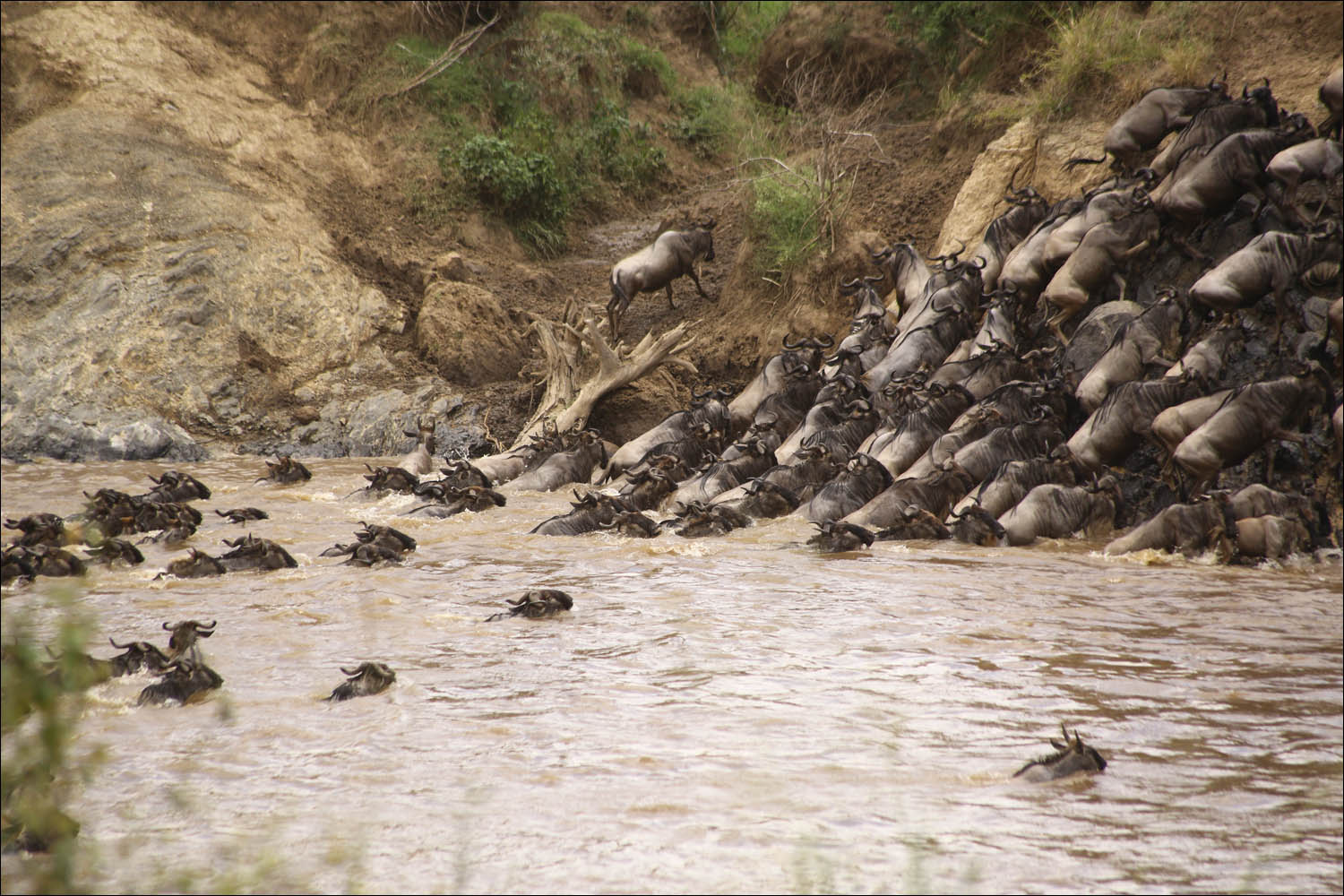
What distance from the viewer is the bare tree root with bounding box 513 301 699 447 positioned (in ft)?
44.5

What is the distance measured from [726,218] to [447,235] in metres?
4.17

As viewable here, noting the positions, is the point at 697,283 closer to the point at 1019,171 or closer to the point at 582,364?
the point at 582,364

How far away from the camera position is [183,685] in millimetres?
5148

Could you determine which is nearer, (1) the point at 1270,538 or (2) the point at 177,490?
(1) the point at 1270,538

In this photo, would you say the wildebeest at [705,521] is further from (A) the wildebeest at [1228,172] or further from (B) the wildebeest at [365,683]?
(A) the wildebeest at [1228,172]

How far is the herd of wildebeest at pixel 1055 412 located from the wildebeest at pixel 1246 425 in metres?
0.01

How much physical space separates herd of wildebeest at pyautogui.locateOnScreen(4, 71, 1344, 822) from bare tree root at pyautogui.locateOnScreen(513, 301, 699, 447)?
1.26 metres

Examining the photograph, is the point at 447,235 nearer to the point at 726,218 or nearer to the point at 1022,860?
the point at 726,218

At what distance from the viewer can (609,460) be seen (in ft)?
39.8

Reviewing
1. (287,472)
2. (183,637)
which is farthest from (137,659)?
(287,472)

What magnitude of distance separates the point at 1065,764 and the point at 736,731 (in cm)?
126

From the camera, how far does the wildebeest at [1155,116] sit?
11.2m

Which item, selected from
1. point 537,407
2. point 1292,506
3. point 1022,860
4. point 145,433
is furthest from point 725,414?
point 1022,860

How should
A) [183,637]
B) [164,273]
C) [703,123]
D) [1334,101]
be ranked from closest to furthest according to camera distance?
[183,637], [1334,101], [164,273], [703,123]
